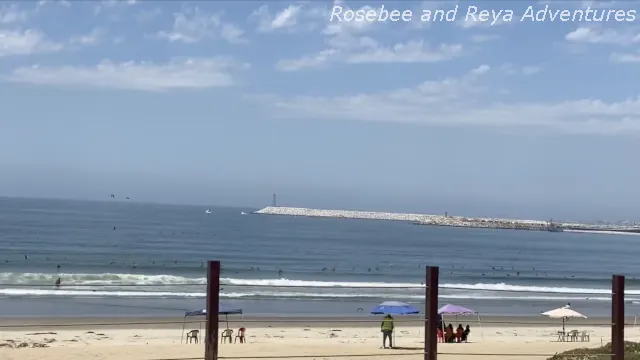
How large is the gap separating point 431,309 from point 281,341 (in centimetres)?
1261

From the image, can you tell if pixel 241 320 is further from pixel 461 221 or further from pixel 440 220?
pixel 440 220

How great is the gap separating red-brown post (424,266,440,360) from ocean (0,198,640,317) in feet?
2.94

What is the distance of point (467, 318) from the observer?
27641 mm

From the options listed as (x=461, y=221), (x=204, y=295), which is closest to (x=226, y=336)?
(x=204, y=295)

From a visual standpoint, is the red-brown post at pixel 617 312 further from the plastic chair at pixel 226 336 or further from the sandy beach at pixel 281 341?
the plastic chair at pixel 226 336

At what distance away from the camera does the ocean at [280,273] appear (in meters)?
29.2

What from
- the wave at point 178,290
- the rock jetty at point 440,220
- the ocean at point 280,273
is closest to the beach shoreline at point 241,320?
the ocean at point 280,273

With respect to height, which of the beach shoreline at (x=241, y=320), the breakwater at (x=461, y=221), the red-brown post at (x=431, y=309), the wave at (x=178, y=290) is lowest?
the beach shoreline at (x=241, y=320)

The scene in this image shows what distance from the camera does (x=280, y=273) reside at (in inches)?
1987

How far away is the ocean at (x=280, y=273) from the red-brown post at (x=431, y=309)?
89cm

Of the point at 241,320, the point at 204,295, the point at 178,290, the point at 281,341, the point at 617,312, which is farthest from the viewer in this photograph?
the point at 178,290

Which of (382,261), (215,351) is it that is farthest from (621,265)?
(215,351)

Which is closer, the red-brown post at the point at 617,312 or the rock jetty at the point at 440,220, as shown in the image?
the red-brown post at the point at 617,312

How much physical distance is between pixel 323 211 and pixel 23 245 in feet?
442
